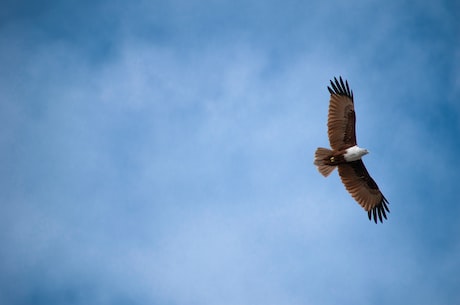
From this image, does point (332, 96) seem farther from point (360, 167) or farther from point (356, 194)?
point (356, 194)

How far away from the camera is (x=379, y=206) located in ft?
57.8

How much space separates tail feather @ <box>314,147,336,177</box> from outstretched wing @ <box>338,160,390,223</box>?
0.50 meters

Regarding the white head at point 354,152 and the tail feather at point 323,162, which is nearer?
the white head at point 354,152

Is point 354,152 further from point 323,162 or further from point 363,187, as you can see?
point 363,187

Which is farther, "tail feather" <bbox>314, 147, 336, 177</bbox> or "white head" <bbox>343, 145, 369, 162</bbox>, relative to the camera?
"tail feather" <bbox>314, 147, 336, 177</bbox>

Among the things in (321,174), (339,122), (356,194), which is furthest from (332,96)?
A: (356,194)

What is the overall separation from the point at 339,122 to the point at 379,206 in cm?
388

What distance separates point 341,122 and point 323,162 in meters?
1.40

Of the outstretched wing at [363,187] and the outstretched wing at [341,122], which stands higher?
the outstretched wing at [341,122]

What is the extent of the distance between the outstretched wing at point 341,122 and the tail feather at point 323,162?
0.32 metres

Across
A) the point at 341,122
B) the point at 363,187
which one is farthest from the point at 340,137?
the point at 363,187

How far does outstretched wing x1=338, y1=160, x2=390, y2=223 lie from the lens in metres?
16.5

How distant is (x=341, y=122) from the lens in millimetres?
15758

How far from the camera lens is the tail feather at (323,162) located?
52.0 feet
